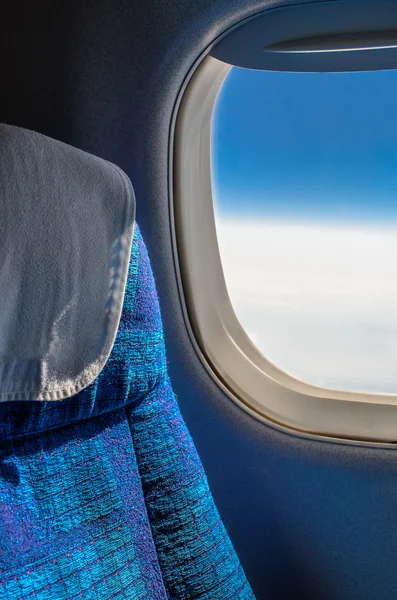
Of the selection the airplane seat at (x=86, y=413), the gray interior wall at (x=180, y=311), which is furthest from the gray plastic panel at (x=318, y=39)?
the airplane seat at (x=86, y=413)

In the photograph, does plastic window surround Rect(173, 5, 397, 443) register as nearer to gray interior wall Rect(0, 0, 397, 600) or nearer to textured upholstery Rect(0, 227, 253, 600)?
gray interior wall Rect(0, 0, 397, 600)

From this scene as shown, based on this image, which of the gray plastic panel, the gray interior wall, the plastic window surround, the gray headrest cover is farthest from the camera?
the plastic window surround

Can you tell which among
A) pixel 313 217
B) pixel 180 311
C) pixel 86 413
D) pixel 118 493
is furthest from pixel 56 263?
pixel 313 217

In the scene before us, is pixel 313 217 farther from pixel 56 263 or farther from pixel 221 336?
pixel 56 263

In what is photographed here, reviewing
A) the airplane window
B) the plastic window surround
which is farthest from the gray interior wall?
the airplane window

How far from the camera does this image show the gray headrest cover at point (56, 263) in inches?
39.0

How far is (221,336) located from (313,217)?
40 centimetres

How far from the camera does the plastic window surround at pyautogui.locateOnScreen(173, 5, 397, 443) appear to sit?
1.69 metres

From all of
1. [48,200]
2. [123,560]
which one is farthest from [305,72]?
[123,560]

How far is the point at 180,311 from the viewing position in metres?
1.76

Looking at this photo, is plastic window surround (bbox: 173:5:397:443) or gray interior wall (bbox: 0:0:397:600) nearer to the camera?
gray interior wall (bbox: 0:0:397:600)

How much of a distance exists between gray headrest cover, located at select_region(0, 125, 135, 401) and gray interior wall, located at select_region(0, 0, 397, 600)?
1.75 feet

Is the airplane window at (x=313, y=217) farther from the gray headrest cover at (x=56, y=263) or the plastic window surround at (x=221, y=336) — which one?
the gray headrest cover at (x=56, y=263)

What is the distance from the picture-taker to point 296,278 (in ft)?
6.05
